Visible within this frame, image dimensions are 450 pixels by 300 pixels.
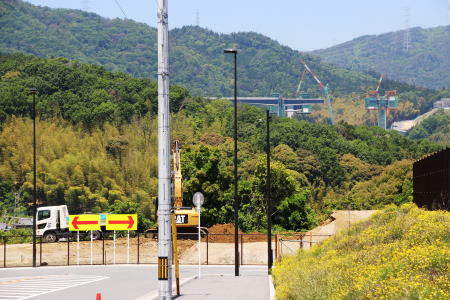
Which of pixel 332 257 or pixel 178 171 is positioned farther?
pixel 178 171

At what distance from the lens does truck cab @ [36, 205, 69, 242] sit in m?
76.0

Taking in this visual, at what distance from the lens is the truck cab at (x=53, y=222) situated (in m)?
76.0

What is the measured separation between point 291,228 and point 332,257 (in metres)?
65.3

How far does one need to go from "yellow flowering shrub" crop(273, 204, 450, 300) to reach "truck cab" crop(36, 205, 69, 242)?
48.1m

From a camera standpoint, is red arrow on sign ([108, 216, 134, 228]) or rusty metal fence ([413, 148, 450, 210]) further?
red arrow on sign ([108, 216, 134, 228])

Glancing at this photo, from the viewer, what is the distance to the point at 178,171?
73.5 meters

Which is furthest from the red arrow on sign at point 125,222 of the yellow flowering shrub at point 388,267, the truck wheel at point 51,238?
the yellow flowering shrub at point 388,267

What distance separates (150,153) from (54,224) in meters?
A: 65.2

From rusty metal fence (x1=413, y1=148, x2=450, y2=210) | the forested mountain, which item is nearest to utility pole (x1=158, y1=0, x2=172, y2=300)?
rusty metal fence (x1=413, y1=148, x2=450, y2=210)

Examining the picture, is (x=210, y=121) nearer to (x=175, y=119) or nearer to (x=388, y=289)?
(x=175, y=119)

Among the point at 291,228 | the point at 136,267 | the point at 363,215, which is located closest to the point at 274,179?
the point at 291,228

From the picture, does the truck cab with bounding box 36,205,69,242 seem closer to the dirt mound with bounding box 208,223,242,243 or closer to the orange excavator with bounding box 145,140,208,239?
the orange excavator with bounding box 145,140,208,239

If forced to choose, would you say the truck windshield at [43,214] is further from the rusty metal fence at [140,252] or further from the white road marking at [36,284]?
the white road marking at [36,284]

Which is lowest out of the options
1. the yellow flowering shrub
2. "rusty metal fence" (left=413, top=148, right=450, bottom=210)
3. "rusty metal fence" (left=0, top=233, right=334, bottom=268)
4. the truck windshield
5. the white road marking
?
"rusty metal fence" (left=0, top=233, right=334, bottom=268)
